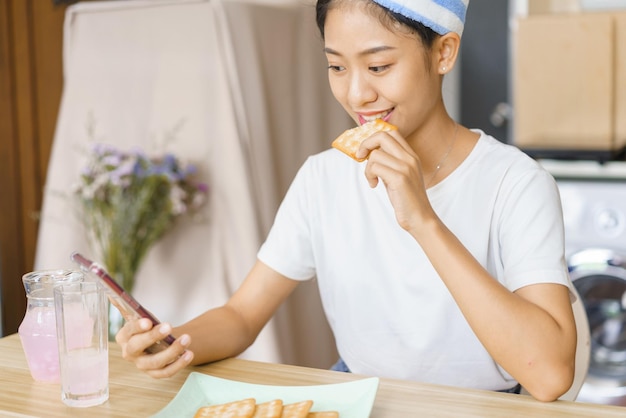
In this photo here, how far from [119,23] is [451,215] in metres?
1.72

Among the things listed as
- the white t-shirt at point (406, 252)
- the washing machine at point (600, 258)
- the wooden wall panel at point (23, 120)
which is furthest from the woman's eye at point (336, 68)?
the wooden wall panel at point (23, 120)

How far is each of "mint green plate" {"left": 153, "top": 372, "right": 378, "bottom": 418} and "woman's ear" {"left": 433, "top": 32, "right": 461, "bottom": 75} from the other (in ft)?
1.93

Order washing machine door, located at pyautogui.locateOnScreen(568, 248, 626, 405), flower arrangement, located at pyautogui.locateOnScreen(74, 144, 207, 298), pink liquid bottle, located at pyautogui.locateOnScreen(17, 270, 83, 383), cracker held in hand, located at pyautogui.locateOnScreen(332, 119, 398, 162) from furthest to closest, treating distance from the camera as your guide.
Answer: washing machine door, located at pyautogui.locateOnScreen(568, 248, 626, 405), flower arrangement, located at pyautogui.locateOnScreen(74, 144, 207, 298), cracker held in hand, located at pyautogui.locateOnScreen(332, 119, 398, 162), pink liquid bottle, located at pyautogui.locateOnScreen(17, 270, 83, 383)

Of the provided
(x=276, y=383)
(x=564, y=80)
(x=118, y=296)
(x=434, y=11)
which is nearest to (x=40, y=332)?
(x=118, y=296)

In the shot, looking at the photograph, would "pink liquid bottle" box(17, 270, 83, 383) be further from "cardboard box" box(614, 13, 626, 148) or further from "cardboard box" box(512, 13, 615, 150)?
"cardboard box" box(614, 13, 626, 148)

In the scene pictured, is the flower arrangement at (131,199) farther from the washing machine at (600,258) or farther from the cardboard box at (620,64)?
the cardboard box at (620,64)

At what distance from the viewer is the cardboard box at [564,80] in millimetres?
3162

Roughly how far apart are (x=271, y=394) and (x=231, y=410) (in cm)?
10

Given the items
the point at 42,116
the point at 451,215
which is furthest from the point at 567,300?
the point at 42,116

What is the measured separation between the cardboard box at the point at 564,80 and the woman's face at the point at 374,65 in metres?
1.80

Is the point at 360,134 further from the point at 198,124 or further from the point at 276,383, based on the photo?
the point at 198,124

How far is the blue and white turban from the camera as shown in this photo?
138cm

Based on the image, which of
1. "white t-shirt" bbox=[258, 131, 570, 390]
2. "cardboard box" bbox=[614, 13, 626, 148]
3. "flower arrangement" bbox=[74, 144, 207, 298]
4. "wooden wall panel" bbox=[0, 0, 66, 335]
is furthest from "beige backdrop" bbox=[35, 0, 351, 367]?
"cardboard box" bbox=[614, 13, 626, 148]

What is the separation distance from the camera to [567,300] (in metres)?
1.32
